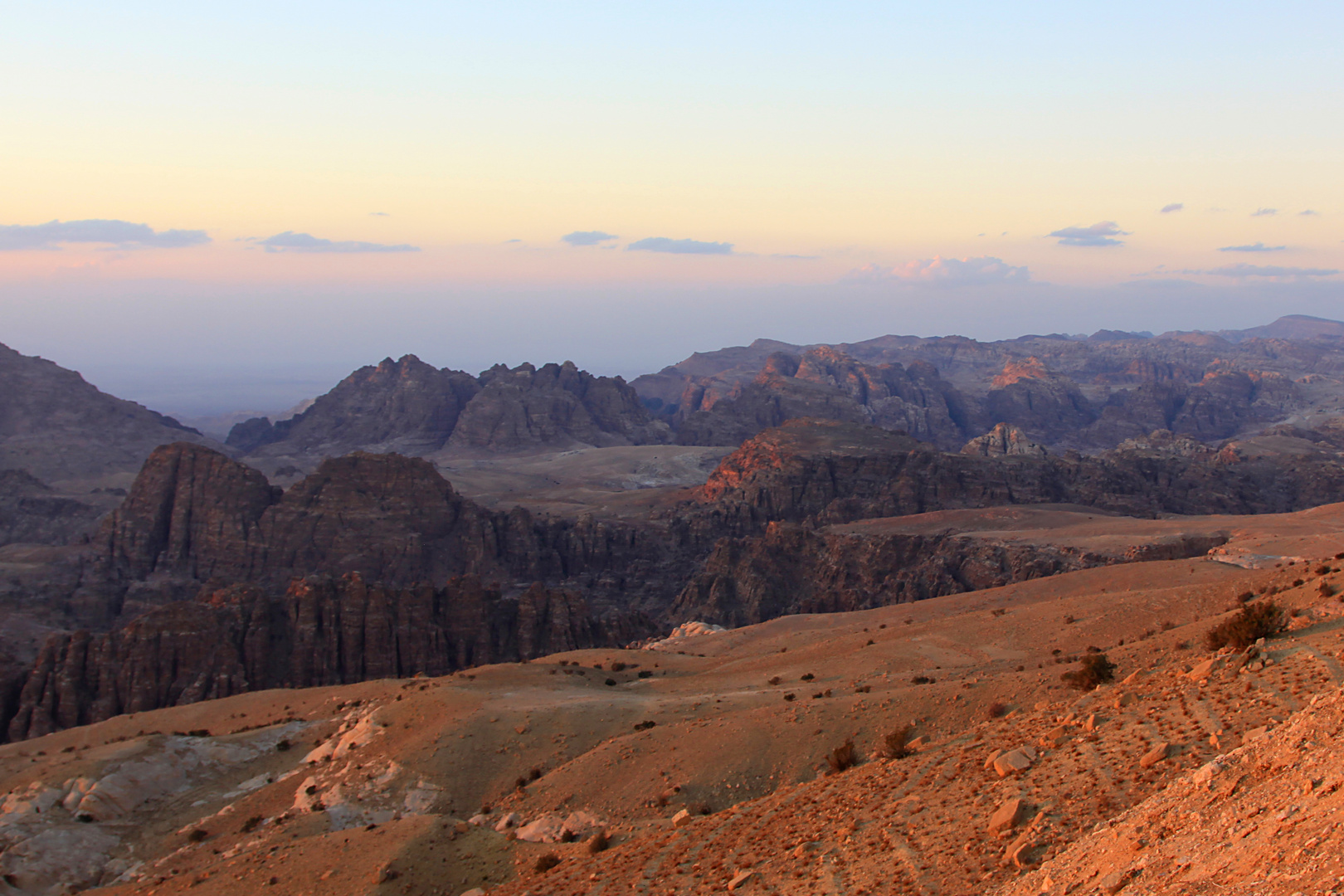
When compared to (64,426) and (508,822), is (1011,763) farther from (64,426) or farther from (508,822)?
(64,426)

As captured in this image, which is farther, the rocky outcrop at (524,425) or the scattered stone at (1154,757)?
the rocky outcrop at (524,425)

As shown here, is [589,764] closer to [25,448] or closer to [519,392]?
[25,448]

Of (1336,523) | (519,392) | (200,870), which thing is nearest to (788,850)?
(200,870)

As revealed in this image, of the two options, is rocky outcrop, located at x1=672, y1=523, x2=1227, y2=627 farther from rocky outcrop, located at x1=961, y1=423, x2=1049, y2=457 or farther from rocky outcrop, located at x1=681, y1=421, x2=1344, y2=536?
rocky outcrop, located at x1=961, y1=423, x2=1049, y2=457

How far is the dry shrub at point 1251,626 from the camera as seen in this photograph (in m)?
20.7

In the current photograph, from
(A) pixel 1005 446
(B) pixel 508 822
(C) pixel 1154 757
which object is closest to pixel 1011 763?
(C) pixel 1154 757

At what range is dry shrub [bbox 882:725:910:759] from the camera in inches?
778

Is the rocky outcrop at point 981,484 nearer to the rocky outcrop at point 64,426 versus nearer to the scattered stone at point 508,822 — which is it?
the scattered stone at point 508,822

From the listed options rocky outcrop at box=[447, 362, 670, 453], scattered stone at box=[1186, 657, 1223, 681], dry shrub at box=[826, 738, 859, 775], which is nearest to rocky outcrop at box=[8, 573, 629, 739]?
dry shrub at box=[826, 738, 859, 775]

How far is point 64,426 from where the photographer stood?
505 ft

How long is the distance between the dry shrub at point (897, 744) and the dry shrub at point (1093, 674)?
4.03m

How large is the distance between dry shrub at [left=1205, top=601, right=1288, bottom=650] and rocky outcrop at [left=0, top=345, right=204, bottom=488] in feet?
486

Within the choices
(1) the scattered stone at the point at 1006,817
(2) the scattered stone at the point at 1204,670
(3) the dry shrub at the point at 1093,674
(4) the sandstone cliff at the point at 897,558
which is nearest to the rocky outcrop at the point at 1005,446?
(4) the sandstone cliff at the point at 897,558

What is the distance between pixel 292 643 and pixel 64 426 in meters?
120
